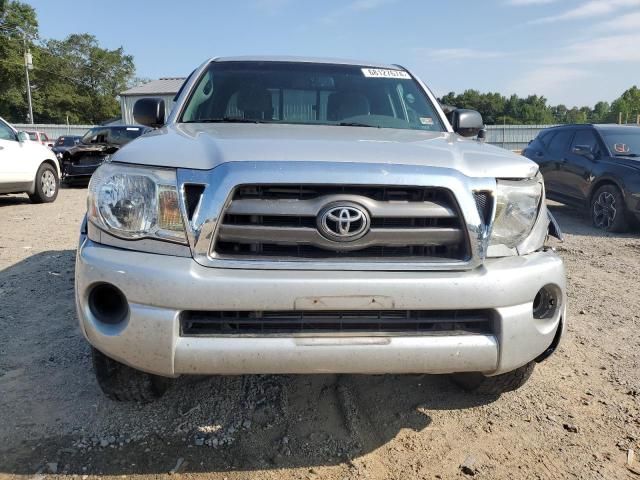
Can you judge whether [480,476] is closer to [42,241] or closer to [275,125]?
[275,125]

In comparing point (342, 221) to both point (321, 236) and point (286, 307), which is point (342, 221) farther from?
point (286, 307)

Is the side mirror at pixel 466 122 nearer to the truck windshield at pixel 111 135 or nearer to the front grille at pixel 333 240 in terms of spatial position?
the front grille at pixel 333 240

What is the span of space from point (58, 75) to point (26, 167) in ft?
217

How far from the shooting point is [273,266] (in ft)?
6.69

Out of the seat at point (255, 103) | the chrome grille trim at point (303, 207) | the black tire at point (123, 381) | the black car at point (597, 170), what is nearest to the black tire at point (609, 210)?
the black car at point (597, 170)

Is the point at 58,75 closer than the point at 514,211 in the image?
No

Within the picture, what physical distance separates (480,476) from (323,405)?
85 centimetres

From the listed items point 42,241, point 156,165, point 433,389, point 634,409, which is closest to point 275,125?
point 156,165

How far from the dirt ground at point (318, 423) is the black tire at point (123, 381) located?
0.53 ft

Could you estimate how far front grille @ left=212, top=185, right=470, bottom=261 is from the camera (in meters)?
2.06

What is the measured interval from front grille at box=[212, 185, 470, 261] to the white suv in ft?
29.0

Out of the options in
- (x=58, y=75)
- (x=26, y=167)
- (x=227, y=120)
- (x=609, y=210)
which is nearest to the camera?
(x=227, y=120)

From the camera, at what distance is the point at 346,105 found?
140 inches

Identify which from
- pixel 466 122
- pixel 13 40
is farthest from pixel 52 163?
pixel 13 40
